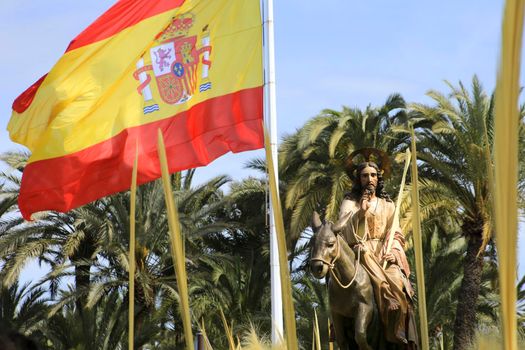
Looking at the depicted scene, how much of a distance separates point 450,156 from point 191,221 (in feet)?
20.5

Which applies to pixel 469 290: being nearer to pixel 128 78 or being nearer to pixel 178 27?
pixel 178 27

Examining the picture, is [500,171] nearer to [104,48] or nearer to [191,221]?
[104,48]

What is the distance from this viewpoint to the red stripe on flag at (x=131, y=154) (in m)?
12.1

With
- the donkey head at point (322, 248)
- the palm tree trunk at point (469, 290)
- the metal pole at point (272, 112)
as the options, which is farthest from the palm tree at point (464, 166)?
the donkey head at point (322, 248)

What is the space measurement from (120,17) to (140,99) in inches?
46.5

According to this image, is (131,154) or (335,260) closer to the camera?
(335,260)

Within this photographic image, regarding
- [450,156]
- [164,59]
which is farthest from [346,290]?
Result: [450,156]

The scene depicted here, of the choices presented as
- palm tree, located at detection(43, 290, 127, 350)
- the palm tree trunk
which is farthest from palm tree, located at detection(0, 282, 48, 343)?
the palm tree trunk

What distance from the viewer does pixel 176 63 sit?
1309 cm

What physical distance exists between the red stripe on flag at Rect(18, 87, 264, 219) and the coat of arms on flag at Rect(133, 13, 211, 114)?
340mm

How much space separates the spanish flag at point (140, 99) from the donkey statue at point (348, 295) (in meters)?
3.48

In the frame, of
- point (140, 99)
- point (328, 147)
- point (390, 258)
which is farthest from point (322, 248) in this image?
point (328, 147)

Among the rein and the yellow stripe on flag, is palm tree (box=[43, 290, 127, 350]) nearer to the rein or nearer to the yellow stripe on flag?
the yellow stripe on flag

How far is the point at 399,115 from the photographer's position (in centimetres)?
2248
